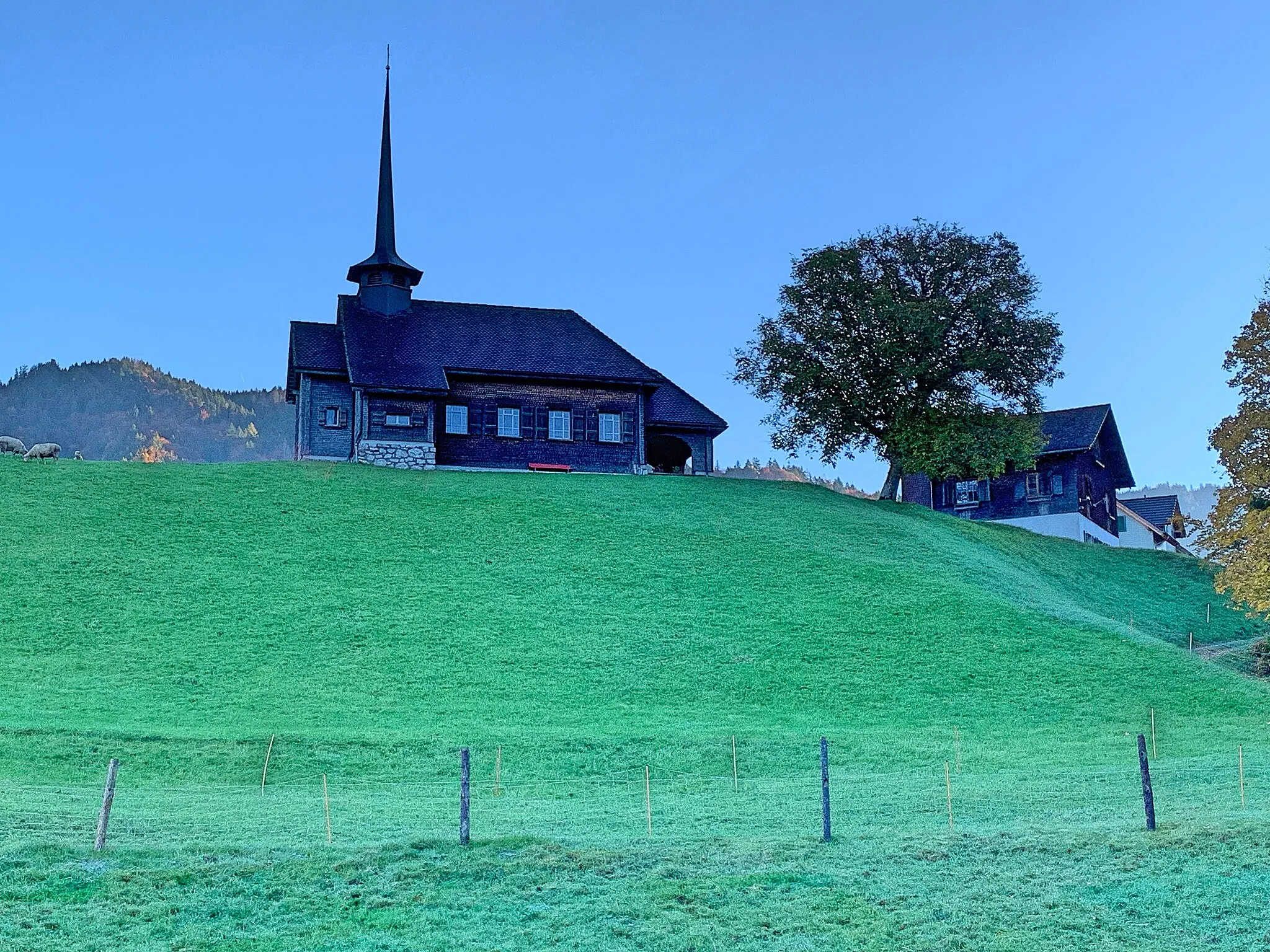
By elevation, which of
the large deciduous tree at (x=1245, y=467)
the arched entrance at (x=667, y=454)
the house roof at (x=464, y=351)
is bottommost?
the large deciduous tree at (x=1245, y=467)

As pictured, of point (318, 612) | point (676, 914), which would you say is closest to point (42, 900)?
point (676, 914)

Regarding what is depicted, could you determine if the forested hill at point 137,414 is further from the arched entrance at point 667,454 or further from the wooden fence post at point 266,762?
the wooden fence post at point 266,762

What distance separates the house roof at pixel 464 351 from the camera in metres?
58.2

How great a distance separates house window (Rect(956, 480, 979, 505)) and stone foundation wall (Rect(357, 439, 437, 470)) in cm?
3168

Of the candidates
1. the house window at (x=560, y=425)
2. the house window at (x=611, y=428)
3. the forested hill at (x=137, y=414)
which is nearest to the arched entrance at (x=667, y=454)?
the house window at (x=611, y=428)

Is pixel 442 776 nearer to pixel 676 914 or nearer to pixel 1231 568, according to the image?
pixel 676 914

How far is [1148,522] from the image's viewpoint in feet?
245

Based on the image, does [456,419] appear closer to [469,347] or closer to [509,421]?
[509,421]

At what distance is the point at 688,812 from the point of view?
22141mm

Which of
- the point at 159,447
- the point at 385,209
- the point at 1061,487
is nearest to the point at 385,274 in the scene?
the point at 385,209

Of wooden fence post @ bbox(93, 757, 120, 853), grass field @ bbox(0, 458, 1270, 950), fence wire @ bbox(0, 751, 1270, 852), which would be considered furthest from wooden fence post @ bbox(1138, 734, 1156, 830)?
wooden fence post @ bbox(93, 757, 120, 853)

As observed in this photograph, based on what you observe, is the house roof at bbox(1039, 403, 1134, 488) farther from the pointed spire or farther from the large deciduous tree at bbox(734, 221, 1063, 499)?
the pointed spire

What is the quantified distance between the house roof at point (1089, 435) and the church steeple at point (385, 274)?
34.7 m

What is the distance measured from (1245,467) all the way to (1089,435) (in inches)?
1333
